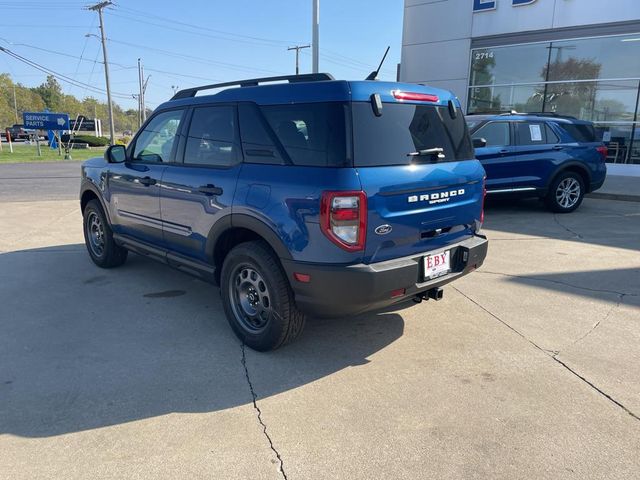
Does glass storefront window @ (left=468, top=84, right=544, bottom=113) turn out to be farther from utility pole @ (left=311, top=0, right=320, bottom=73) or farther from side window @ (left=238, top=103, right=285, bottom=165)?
side window @ (left=238, top=103, right=285, bottom=165)

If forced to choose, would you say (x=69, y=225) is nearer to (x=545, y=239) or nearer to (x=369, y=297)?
(x=369, y=297)

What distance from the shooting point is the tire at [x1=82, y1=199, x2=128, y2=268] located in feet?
17.9

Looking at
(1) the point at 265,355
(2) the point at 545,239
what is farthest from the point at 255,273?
(2) the point at 545,239

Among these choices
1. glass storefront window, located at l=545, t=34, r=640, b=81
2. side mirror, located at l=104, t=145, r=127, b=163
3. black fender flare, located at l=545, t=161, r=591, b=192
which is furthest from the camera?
glass storefront window, located at l=545, t=34, r=640, b=81

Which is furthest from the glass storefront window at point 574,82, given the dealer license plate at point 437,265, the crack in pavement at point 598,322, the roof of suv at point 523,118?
the dealer license plate at point 437,265

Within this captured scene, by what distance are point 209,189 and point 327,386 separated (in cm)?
176

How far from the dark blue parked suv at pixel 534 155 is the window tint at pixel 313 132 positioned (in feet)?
20.4

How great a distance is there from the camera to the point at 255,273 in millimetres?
3500

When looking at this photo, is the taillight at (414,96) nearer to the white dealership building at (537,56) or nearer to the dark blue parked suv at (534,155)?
the dark blue parked suv at (534,155)

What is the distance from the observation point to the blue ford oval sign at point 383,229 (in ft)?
9.73

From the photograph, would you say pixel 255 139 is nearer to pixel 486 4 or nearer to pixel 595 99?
pixel 486 4

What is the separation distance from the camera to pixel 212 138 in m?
3.85

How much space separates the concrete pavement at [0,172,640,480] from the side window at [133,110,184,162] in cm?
140

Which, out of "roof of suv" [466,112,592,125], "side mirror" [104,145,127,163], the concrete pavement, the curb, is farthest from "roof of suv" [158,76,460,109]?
the curb
